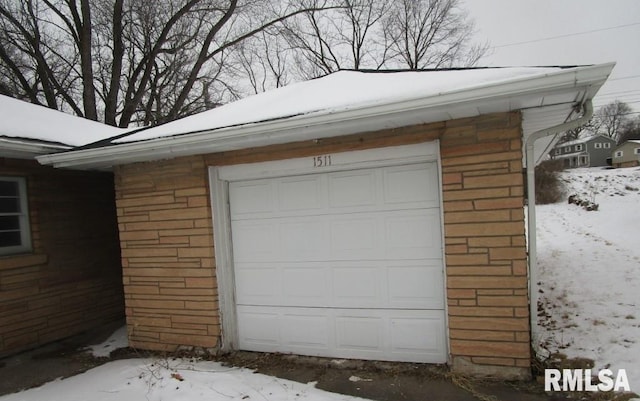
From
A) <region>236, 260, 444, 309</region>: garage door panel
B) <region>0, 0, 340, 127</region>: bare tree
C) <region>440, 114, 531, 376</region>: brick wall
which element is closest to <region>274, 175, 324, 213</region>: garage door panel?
<region>236, 260, 444, 309</region>: garage door panel

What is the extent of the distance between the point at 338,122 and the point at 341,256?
1.53 metres

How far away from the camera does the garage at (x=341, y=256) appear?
13.2 feet

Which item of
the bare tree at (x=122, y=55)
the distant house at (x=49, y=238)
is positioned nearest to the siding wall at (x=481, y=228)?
the distant house at (x=49, y=238)

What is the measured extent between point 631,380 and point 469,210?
78.2 inches

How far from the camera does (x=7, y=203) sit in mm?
5387

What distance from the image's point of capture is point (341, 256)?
14.2ft

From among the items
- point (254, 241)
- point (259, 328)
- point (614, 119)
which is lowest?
point (259, 328)

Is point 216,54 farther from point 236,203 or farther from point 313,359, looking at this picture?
point 313,359

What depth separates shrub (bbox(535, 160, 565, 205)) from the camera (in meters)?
21.3

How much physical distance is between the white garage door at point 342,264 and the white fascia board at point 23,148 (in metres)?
2.49

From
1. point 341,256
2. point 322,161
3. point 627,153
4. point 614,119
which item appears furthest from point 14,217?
point 614,119

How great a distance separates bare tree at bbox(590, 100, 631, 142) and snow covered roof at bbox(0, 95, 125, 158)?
6471cm

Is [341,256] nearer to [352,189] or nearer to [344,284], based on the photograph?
[344,284]

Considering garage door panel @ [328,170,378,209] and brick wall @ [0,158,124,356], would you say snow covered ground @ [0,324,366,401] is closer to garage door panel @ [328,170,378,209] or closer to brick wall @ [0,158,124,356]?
brick wall @ [0,158,124,356]
